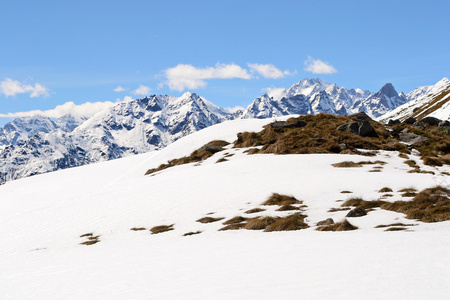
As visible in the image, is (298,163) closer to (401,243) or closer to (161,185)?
(161,185)

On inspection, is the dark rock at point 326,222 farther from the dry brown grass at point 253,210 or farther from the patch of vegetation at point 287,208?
the dry brown grass at point 253,210

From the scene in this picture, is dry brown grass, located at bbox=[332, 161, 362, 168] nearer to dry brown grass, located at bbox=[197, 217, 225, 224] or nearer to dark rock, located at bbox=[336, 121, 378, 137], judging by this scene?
dark rock, located at bbox=[336, 121, 378, 137]

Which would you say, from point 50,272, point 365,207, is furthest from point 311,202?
point 50,272

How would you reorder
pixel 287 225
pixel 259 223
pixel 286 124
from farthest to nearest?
1. pixel 286 124
2. pixel 259 223
3. pixel 287 225

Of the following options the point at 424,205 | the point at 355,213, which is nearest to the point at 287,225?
the point at 355,213

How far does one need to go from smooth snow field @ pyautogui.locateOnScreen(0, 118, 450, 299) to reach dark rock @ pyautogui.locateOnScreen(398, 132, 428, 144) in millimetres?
5201

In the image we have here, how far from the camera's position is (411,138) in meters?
31.4

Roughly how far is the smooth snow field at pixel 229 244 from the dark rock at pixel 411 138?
205 inches

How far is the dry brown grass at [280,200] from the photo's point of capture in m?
16.4

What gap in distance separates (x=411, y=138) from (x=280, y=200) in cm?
2055

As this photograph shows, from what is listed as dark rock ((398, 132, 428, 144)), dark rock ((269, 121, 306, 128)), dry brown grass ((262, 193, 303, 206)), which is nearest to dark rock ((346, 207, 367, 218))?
dry brown grass ((262, 193, 303, 206))

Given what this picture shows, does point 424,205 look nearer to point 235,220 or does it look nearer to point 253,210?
point 253,210

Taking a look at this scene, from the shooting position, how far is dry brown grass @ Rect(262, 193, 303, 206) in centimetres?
1636

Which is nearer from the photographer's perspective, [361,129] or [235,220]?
[235,220]
